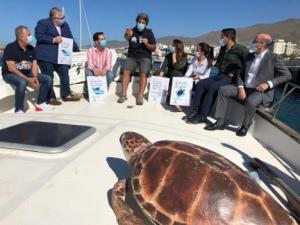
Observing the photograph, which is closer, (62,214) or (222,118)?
(62,214)

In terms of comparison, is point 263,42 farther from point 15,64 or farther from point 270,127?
point 15,64

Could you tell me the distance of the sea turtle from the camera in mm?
1667

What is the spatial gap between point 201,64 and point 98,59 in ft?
6.80

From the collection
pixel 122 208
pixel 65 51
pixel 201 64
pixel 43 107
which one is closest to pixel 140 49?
pixel 201 64

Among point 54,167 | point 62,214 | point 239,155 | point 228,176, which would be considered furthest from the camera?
point 239,155

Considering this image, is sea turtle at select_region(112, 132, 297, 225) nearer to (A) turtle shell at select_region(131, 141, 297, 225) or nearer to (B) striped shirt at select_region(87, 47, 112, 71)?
(A) turtle shell at select_region(131, 141, 297, 225)

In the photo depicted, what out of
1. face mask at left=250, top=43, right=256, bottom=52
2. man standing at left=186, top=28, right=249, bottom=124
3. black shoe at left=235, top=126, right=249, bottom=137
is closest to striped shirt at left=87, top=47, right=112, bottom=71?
man standing at left=186, top=28, right=249, bottom=124

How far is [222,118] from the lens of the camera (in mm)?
4312

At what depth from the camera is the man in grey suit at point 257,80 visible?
4039 millimetres

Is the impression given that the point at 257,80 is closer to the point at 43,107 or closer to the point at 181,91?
the point at 181,91

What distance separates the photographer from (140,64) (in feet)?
18.9

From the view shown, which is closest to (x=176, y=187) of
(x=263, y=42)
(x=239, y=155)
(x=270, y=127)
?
(x=239, y=155)

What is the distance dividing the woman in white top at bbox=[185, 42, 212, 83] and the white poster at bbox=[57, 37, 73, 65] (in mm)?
2281

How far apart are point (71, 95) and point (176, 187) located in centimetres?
438
